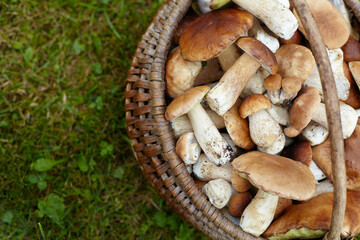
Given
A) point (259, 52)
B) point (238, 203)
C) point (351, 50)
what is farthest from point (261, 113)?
point (351, 50)

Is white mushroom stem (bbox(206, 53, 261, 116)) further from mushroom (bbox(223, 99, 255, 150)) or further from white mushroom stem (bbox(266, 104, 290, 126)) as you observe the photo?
white mushroom stem (bbox(266, 104, 290, 126))

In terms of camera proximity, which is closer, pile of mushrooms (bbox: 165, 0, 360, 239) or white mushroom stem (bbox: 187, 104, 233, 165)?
pile of mushrooms (bbox: 165, 0, 360, 239)

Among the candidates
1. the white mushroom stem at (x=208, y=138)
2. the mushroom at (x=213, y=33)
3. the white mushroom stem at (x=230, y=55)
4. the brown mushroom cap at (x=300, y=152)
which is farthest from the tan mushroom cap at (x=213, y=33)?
the brown mushroom cap at (x=300, y=152)

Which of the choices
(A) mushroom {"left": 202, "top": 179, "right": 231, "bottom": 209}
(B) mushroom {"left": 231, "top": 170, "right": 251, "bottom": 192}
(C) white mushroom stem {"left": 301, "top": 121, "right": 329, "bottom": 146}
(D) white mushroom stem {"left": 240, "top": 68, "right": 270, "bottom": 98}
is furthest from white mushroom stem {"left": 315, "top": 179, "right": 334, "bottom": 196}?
(D) white mushroom stem {"left": 240, "top": 68, "right": 270, "bottom": 98}

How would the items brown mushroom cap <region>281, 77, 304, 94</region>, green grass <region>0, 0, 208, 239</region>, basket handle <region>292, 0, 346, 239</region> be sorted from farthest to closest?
green grass <region>0, 0, 208, 239</region> < brown mushroom cap <region>281, 77, 304, 94</region> < basket handle <region>292, 0, 346, 239</region>

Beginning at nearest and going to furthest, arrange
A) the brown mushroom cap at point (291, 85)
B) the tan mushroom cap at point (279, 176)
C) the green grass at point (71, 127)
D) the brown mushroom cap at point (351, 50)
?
1. the tan mushroom cap at point (279, 176)
2. the brown mushroom cap at point (291, 85)
3. the brown mushroom cap at point (351, 50)
4. the green grass at point (71, 127)

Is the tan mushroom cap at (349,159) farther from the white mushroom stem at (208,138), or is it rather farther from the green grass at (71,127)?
the green grass at (71,127)


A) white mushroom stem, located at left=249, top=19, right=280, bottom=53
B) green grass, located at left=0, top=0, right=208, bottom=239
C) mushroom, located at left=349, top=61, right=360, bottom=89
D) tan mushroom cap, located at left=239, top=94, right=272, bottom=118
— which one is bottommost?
green grass, located at left=0, top=0, right=208, bottom=239

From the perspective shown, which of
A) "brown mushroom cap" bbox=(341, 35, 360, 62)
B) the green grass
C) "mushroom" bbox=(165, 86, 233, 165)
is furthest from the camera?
the green grass
